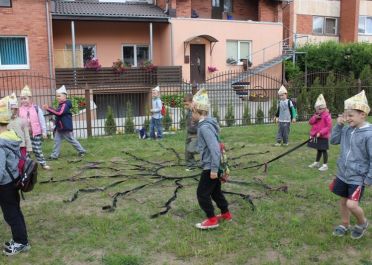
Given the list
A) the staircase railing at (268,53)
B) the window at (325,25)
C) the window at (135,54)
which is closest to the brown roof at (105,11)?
the window at (135,54)

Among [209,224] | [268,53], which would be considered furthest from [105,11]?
[209,224]

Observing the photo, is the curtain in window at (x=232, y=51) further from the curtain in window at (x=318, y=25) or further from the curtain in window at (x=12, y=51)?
the curtain in window at (x=12, y=51)

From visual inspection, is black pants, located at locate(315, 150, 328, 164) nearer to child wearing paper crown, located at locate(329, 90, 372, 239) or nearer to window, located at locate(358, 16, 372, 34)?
child wearing paper crown, located at locate(329, 90, 372, 239)

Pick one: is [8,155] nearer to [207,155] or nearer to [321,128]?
[207,155]

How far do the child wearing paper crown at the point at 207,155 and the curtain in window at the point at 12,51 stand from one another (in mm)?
17845

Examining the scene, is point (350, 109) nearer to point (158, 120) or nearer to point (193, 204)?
point (193, 204)

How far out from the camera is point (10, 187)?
4.38 metres

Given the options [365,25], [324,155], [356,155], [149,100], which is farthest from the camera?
[365,25]

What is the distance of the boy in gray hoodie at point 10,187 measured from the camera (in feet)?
14.2

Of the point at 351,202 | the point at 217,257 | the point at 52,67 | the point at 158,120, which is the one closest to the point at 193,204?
the point at 217,257

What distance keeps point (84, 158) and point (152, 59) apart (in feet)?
53.4

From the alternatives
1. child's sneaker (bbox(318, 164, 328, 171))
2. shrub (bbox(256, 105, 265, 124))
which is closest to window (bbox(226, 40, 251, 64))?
shrub (bbox(256, 105, 265, 124))

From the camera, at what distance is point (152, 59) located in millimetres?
24875

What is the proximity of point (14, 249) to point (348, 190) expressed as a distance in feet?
11.4
